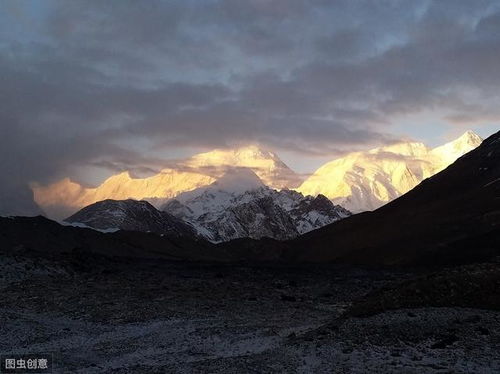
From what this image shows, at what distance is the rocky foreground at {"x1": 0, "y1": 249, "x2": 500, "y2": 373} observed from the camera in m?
24.2

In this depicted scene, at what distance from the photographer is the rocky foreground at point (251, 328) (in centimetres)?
2419

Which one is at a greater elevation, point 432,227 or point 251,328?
point 432,227

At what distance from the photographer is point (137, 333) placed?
34406 millimetres

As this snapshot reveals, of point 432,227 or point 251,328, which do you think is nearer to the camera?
point 251,328

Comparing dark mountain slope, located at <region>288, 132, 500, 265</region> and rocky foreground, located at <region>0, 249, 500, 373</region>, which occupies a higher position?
dark mountain slope, located at <region>288, 132, 500, 265</region>

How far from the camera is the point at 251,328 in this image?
3478 centimetres

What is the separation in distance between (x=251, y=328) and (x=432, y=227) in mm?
112851

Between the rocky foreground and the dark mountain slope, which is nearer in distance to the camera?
the rocky foreground

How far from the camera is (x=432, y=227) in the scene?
13862 cm

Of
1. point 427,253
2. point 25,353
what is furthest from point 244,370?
point 427,253

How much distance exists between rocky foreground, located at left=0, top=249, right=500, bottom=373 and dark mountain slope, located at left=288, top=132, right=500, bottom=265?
62.9 metres

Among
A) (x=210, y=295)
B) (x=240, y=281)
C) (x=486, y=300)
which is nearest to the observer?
(x=486, y=300)

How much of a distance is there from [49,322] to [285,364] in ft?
62.1

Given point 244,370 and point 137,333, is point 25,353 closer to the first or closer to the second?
point 137,333
